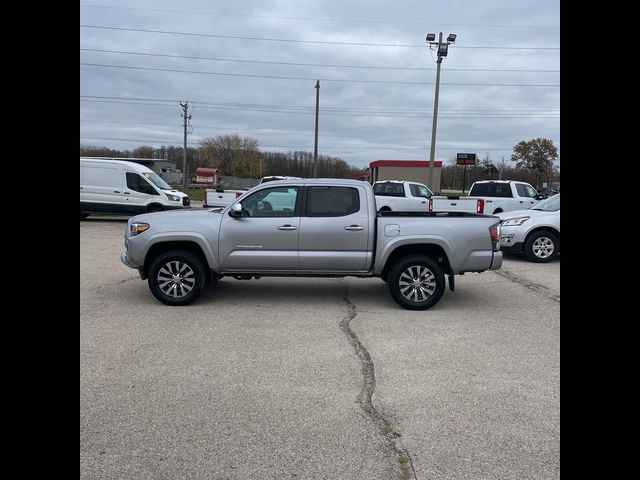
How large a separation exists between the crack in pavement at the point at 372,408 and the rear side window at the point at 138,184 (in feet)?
49.2

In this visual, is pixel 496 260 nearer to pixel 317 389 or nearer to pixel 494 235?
pixel 494 235

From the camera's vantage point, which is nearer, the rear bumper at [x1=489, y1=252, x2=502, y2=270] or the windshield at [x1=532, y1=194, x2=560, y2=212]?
the rear bumper at [x1=489, y1=252, x2=502, y2=270]

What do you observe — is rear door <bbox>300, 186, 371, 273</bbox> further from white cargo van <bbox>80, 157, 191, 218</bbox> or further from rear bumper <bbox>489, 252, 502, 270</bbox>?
white cargo van <bbox>80, 157, 191, 218</bbox>

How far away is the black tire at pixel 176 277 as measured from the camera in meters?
6.76

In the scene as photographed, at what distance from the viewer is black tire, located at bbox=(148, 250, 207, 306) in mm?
6758

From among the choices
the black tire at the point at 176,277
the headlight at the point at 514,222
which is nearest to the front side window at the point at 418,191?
the headlight at the point at 514,222

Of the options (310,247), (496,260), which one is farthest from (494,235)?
(310,247)

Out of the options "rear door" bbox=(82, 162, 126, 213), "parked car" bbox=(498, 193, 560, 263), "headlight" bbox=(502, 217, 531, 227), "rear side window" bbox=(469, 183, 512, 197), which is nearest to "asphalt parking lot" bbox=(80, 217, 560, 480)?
"parked car" bbox=(498, 193, 560, 263)

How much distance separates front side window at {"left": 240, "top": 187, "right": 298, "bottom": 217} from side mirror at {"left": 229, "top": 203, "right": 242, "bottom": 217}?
0.46 ft

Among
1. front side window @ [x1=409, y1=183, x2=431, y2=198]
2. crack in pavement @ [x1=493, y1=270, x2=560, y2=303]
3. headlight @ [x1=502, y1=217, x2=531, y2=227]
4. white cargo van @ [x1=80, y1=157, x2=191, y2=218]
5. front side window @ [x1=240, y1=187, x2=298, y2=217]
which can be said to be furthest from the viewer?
front side window @ [x1=409, y1=183, x2=431, y2=198]

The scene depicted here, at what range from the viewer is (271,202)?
23.0 feet
